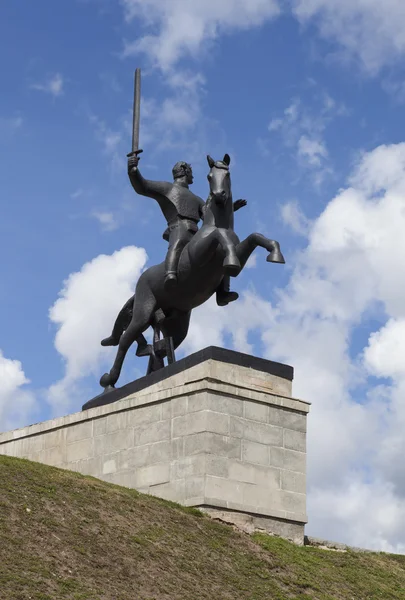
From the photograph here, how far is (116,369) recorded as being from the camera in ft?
69.2

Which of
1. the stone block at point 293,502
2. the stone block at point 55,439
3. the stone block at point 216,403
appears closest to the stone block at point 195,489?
the stone block at point 216,403

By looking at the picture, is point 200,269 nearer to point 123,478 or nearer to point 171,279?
point 171,279

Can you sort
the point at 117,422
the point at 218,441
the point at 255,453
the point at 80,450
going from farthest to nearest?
the point at 80,450 < the point at 117,422 < the point at 255,453 < the point at 218,441

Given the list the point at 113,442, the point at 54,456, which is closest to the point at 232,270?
the point at 113,442

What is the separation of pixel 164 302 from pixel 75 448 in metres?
3.19

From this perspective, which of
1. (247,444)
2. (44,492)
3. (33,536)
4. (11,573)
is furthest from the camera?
(247,444)

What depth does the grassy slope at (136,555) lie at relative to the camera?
12.6 metres

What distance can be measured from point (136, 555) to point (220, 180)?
7.09 m

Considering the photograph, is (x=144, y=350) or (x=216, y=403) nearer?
(x=216, y=403)

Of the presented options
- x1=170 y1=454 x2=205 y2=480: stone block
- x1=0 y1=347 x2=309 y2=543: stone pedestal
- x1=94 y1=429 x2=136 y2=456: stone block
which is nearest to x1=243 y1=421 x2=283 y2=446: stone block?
x1=0 y1=347 x2=309 y2=543: stone pedestal

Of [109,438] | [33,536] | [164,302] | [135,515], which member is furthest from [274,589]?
[164,302]

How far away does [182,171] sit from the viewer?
803 inches

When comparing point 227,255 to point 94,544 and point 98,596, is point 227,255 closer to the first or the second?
point 94,544

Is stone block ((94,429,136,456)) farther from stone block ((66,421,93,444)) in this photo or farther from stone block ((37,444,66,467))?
stone block ((37,444,66,467))
